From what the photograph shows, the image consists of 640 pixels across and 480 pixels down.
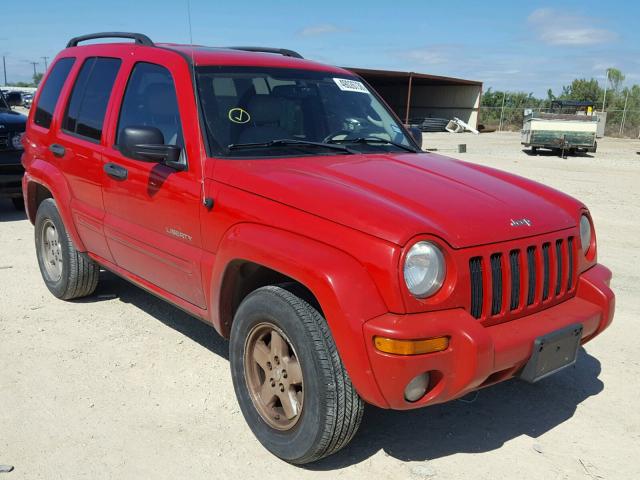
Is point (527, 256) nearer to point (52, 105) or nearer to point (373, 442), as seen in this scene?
point (373, 442)

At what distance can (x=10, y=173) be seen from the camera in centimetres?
830

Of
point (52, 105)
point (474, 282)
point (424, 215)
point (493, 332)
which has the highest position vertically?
point (52, 105)

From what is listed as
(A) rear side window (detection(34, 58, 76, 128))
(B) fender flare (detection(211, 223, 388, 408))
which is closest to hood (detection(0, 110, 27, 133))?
(A) rear side window (detection(34, 58, 76, 128))

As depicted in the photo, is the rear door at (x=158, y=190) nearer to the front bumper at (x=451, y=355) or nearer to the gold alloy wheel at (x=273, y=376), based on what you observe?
the gold alloy wheel at (x=273, y=376)

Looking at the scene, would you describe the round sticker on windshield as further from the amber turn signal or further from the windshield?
the amber turn signal

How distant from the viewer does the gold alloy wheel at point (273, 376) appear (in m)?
3.09

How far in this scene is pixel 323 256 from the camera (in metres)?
2.77

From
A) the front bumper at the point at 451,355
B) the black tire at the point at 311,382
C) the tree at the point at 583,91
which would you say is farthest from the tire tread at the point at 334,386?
the tree at the point at 583,91

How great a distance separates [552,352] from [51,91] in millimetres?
4280

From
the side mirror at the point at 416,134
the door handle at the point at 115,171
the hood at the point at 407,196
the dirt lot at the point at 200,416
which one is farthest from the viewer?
the side mirror at the point at 416,134

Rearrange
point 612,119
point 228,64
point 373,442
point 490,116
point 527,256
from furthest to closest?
point 490,116
point 612,119
point 228,64
point 373,442
point 527,256

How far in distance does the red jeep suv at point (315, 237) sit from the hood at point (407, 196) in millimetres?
12

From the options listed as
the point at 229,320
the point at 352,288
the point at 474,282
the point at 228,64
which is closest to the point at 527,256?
the point at 474,282

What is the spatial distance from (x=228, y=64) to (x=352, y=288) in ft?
6.42
